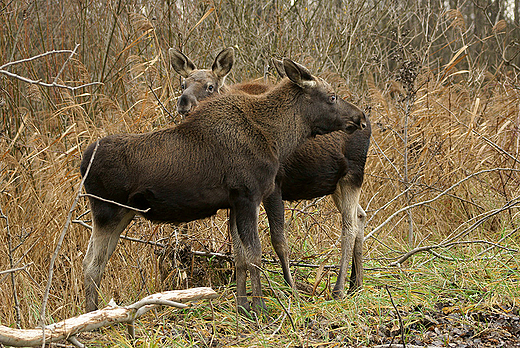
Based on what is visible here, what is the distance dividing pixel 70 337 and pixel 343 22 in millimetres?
8494

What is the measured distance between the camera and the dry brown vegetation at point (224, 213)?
5742 mm

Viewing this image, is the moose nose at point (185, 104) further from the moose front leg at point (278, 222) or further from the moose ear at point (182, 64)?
the moose front leg at point (278, 222)

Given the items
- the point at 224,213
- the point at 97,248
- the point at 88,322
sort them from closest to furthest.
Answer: the point at 88,322 < the point at 97,248 < the point at 224,213

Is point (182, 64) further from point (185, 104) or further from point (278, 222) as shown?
point (278, 222)

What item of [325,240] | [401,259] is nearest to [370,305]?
[401,259]

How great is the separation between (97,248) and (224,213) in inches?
97.4

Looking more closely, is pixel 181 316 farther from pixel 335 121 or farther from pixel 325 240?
pixel 325 240

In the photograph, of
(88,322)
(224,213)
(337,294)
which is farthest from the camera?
(224,213)

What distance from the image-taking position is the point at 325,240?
7363 mm

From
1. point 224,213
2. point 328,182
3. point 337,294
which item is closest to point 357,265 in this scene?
point 337,294

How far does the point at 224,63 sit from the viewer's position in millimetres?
6965

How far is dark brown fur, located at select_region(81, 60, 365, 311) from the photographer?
176 inches

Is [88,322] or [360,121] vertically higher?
[360,121]

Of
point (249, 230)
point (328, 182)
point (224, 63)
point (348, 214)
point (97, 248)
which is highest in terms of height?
point (224, 63)
